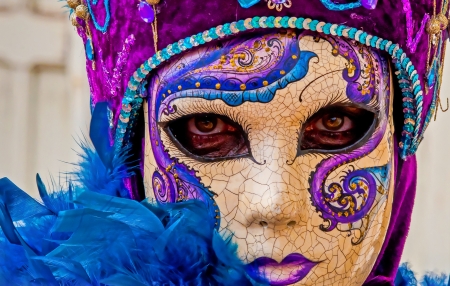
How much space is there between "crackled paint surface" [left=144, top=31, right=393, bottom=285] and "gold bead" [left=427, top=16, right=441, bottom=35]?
0.19 m

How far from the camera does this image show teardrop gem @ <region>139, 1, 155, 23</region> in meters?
1.52

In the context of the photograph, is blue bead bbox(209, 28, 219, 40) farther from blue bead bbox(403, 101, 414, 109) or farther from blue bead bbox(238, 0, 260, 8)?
blue bead bbox(403, 101, 414, 109)

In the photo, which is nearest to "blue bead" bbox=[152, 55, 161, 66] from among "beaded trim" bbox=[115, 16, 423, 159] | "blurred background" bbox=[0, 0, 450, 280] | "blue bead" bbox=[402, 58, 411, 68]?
"beaded trim" bbox=[115, 16, 423, 159]

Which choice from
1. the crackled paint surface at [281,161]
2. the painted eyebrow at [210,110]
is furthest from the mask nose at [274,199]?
the painted eyebrow at [210,110]

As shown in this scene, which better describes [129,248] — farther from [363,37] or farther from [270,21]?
[363,37]

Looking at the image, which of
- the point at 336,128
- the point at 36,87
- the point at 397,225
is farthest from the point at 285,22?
the point at 36,87

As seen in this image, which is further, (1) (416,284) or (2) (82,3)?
(1) (416,284)

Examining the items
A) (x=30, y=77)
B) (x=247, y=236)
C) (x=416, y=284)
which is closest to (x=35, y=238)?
(x=247, y=236)

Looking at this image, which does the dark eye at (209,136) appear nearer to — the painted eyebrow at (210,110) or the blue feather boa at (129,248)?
the painted eyebrow at (210,110)

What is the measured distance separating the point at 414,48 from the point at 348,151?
272 millimetres

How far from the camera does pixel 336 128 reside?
152 centimetres

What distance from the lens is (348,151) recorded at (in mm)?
1511

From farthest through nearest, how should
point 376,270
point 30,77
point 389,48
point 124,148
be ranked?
point 30,77 → point 376,270 → point 124,148 → point 389,48

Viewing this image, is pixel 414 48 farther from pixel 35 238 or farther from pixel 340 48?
pixel 35 238
